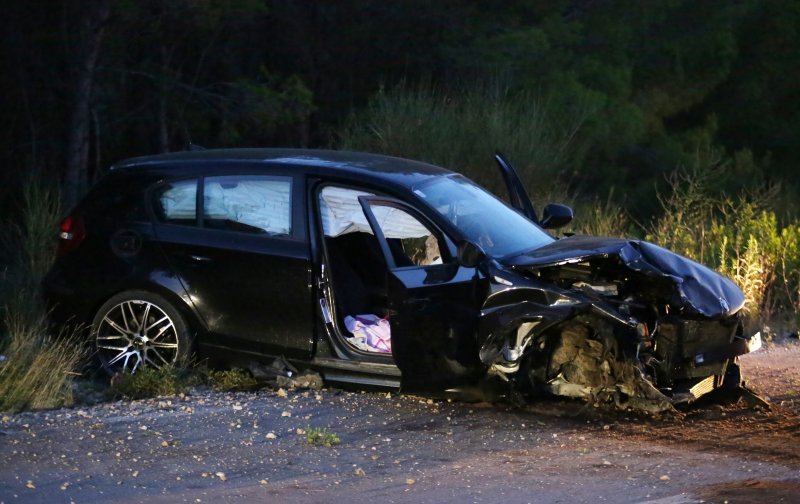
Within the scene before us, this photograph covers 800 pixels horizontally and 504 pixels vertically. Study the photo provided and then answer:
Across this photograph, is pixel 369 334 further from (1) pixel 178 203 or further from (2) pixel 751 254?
(2) pixel 751 254

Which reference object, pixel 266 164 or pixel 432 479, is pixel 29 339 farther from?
pixel 432 479

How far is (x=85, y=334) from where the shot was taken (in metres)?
8.96

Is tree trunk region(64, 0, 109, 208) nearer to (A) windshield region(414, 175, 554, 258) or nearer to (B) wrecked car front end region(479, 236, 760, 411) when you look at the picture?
(A) windshield region(414, 175, 554, 258)

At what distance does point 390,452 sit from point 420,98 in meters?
10.5

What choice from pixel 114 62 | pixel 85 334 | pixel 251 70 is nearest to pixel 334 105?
pixel 251 70

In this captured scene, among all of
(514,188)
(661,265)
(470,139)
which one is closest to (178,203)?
(514,188)

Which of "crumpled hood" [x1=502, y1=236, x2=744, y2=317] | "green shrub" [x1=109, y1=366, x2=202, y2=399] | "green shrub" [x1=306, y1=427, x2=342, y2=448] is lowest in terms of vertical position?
"green shrub" [x1=306, y1=427, x2=342, y2=448]

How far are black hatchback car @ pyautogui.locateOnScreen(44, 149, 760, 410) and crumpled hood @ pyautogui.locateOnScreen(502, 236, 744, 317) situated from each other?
0.05ft

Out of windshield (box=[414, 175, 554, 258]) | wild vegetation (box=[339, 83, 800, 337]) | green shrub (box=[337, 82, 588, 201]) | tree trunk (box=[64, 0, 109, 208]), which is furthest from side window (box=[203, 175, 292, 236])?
tree trunk (box=[64, 0, 109, 208])

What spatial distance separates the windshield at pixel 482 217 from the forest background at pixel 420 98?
425 cm

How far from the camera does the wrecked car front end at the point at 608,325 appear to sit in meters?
7.55

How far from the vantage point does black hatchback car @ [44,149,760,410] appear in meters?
7.64

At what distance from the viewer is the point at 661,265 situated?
765 centimetres

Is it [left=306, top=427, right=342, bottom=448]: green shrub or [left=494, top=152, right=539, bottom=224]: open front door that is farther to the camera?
[left=494, top=152, right=539, bottom=224]: open front door
